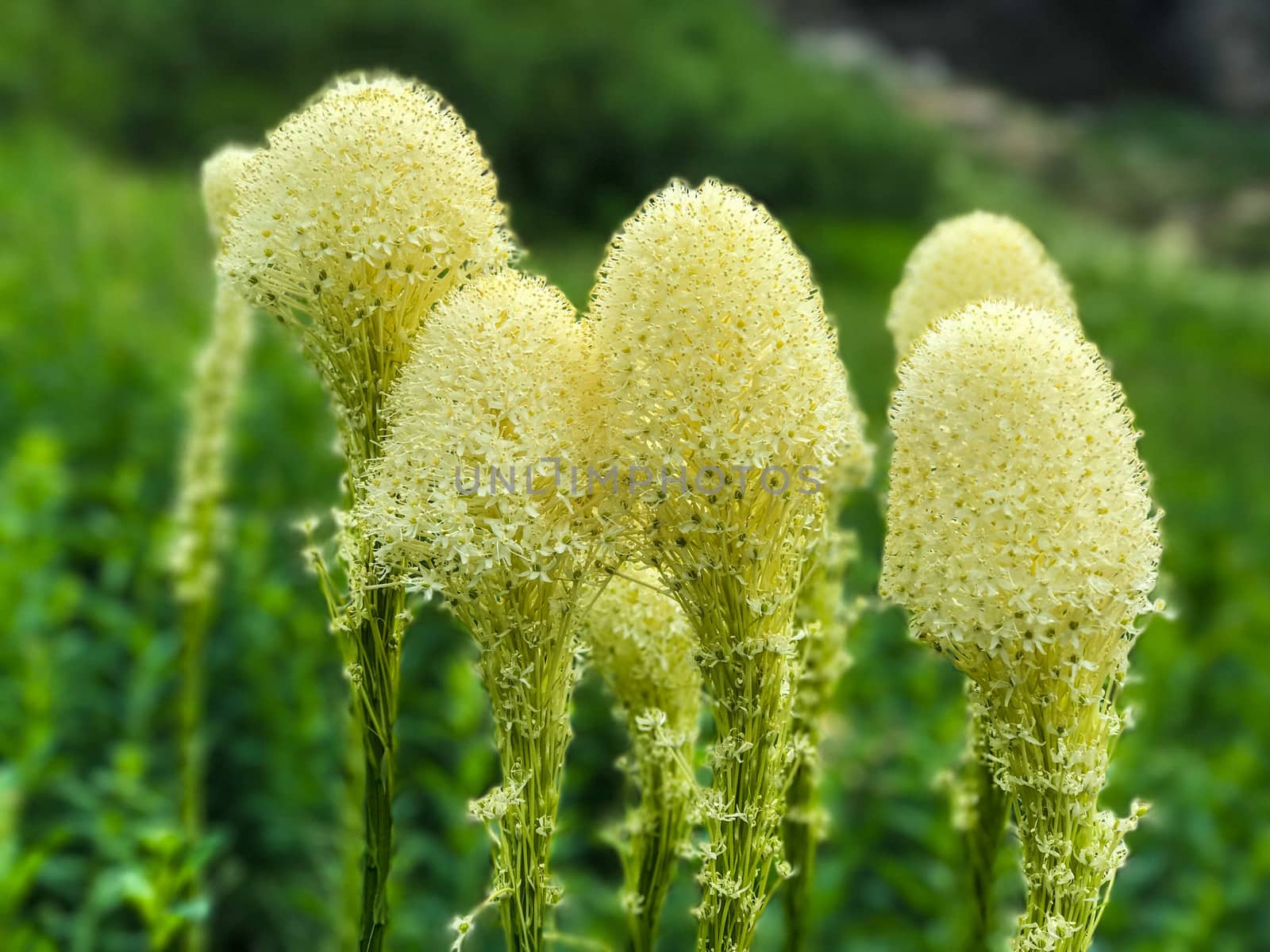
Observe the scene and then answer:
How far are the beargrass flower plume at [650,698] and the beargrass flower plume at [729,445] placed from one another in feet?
0.32

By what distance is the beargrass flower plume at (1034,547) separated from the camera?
55 cm

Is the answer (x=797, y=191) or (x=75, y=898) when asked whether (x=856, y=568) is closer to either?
(x=75, y=898)

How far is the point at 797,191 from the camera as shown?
18.5 feet

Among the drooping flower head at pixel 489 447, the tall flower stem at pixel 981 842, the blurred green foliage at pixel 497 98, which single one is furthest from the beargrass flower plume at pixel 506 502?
the blurred green foliage at pixel 497 98

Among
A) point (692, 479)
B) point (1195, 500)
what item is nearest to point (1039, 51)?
point (1195, 500)

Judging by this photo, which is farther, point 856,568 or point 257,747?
point 856,568

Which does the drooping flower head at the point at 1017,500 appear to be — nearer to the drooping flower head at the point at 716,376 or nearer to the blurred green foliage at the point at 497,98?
the drooping flower head at the point at 716,376

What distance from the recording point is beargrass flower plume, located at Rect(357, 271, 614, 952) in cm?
58

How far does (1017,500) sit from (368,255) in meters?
0.37

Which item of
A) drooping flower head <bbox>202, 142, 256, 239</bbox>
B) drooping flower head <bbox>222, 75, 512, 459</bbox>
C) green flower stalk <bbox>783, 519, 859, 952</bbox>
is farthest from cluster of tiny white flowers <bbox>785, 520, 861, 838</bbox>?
drooping flower head <bbox>202, 142, 256, 239</bbox>

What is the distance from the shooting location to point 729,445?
566 mm

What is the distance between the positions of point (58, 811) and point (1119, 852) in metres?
1.54

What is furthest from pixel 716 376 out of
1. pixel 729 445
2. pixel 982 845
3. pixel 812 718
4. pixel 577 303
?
pixel 577 303

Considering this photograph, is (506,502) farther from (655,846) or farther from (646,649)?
(655,846)
